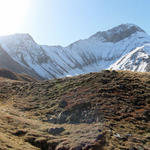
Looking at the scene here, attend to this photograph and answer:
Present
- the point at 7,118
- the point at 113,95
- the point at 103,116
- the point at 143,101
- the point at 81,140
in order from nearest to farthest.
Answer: the point at 81,140 < the point at 7,118 < the point at 103,116 < the point at 143,101 < the point at 113,95

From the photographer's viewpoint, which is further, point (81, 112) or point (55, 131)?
point (81, 112)

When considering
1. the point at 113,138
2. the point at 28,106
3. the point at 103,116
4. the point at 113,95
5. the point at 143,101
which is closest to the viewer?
the point at 113,138

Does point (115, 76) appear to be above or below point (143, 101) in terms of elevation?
above

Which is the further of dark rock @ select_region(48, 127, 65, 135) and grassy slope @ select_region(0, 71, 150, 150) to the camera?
dark rock @ select_region(48, 127, 65, 135)

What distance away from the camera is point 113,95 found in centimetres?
2506

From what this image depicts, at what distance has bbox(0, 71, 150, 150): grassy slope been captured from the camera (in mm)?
14811

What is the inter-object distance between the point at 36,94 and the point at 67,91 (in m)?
6.34

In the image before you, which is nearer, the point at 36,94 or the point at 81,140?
the point at 81,140

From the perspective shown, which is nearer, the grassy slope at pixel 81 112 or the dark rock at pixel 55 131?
the grassy slope at pixel 81 112

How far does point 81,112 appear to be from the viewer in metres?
21.6

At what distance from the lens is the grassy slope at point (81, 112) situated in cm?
1481

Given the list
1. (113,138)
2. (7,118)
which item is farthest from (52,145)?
(7,118)

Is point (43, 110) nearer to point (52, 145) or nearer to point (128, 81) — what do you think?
point (52, 145)

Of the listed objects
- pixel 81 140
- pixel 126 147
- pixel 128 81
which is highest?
pixel 128 81
